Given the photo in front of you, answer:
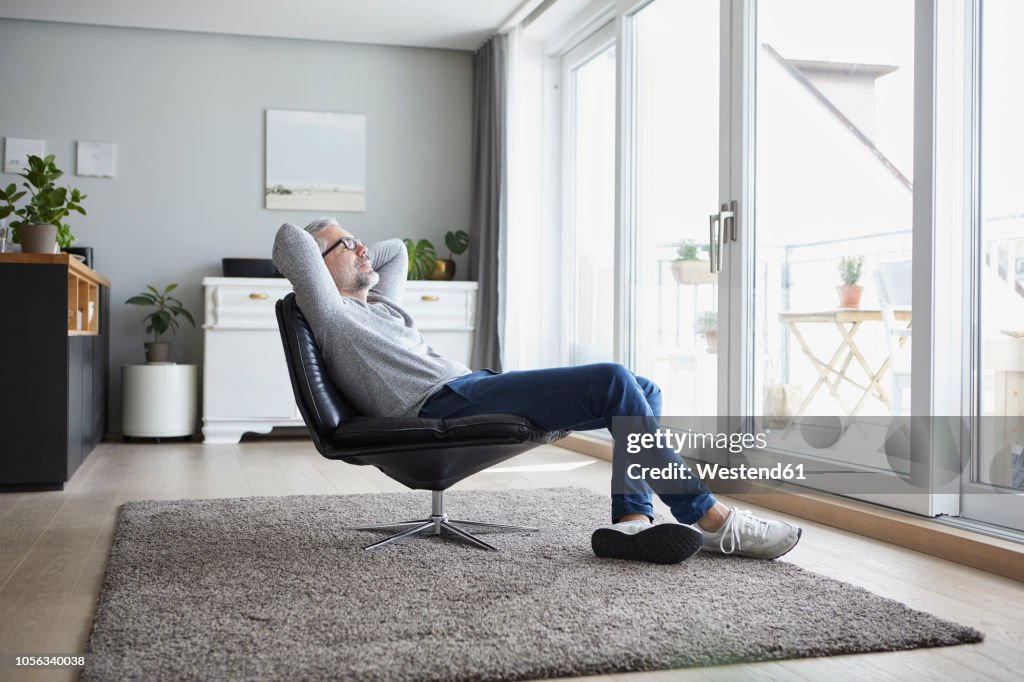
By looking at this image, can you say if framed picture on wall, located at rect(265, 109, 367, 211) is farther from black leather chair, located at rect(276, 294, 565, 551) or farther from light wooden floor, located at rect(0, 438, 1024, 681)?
black leather chair, located at rect(276, 294, 565, 551)

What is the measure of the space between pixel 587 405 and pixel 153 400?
373 cm

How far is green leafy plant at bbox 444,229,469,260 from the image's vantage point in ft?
20.9

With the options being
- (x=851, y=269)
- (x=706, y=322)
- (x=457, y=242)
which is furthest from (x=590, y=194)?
(x=851, y=269)

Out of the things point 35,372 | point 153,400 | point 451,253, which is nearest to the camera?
point 35,372

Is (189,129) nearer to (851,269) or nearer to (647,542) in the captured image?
(851,269)

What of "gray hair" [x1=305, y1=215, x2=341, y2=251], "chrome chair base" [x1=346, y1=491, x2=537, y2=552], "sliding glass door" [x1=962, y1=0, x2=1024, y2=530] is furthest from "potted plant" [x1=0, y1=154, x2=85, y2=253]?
"sliding glass door" [x1=962, y1=0, x2=1024, y2=530]

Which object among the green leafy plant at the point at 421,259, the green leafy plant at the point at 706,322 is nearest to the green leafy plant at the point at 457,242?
the green leafy plant at the point at 421,259

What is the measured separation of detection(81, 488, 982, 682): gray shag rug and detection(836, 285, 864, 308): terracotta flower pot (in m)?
1.13

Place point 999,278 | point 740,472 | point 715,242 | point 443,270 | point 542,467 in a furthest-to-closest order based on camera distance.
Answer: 1. point 443,270
2. point 542,467
3. point 715,242
4. point 740,472
5. point 999,278

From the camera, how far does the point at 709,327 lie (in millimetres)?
4160

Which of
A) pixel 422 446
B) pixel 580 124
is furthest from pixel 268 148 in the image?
pixel 422 446

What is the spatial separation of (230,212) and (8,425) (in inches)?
109

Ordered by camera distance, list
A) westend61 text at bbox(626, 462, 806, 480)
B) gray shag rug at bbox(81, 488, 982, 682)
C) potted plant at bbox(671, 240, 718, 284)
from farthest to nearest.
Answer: potted plant at bbox(671, 240, 718, 284) < westend61 text at bbox(626, 462, 806, 480) < gray shag rug at bbox(81, 488, 982, 682)

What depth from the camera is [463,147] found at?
21.7 feet
